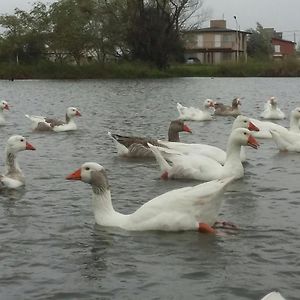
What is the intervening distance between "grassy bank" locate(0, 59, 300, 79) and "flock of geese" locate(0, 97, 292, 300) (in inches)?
1642

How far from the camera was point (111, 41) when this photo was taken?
66875 millimetres

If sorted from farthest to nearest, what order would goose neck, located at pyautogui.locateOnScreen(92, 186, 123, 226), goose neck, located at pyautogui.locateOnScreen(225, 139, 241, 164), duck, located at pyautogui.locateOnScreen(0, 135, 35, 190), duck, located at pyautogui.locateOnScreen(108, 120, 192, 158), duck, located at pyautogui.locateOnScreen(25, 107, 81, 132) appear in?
1. duck, located at pyautogui.locateOnScreen(25, 107, 81, 132)
2. duck, located at pyautogui.locateOnScreen(108, 120, 192, 158)
3. goose neck, located at pyautogui.locateOnScreen(225, 139, 241, 164)
4. duck, located at pyautogui.locateOnScreen(0, 135, 35, 190)
5. goose neck, located at pyautogui.locateOnScreen(92, 186, 123, 226)

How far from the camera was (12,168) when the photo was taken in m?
10.1

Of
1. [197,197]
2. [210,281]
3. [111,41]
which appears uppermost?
[111,41]

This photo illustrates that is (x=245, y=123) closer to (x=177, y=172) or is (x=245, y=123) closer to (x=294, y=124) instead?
(x=177, y=172)

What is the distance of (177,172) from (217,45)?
309ft

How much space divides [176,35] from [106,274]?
60.6m

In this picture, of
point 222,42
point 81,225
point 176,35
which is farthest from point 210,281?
point 222,42

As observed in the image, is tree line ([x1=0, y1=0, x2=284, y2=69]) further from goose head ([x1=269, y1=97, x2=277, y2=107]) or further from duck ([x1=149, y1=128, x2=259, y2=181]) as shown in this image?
duck ([x1=149, y1=128, x2=259, y2=181])

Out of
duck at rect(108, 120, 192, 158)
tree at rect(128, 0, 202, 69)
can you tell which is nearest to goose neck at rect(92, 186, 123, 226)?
duck at rect(108, 120, 192, 158)

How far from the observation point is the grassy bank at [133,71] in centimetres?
5928

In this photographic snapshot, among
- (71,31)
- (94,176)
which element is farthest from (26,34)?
(94,176)

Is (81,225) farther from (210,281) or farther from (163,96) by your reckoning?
(163,96)

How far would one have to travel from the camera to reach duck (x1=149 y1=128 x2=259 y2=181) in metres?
10.0
